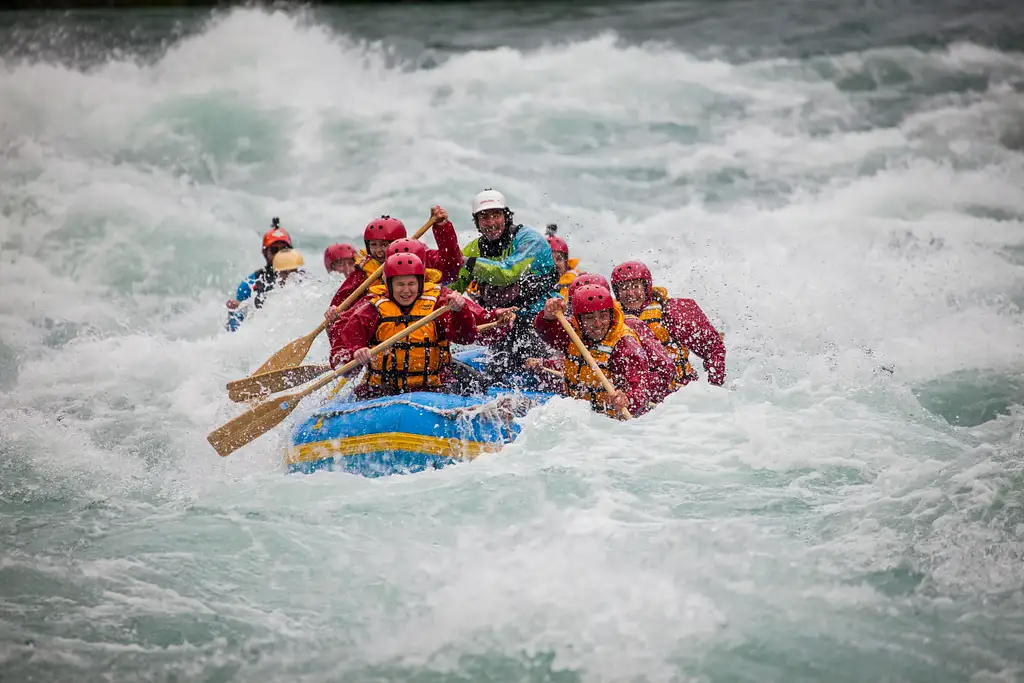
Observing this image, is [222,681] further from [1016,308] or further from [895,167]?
[895,167]

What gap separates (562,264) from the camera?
24.5ft

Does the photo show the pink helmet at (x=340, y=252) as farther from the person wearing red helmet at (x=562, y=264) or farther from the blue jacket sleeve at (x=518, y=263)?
the blue jacket sleeve at (x=518, y=263)

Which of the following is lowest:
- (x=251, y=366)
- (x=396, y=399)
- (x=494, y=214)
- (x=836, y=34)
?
(x=251, y=366)

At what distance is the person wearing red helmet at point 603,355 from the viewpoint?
6.18m

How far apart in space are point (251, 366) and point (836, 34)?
35.4 feet

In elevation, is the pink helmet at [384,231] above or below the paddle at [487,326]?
above

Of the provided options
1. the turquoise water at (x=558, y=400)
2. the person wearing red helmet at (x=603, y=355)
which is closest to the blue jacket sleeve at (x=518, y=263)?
the person wearing red helmet at (x=603, y=355)

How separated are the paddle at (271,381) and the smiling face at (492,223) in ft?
4.74

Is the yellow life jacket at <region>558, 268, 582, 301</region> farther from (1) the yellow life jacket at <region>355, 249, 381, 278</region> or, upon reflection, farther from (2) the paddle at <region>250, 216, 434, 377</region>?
(1) the yellow life jacket at <region>355, 249, 381, 278</region>

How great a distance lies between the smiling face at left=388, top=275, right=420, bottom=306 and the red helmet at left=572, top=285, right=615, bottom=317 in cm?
97

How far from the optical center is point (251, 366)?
939 cm

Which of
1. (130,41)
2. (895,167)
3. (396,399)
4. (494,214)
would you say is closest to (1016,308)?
(895,167)

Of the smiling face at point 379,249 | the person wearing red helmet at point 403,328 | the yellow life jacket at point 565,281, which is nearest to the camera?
the person wearing red helmet at point 403,328

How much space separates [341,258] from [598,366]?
122 inches
